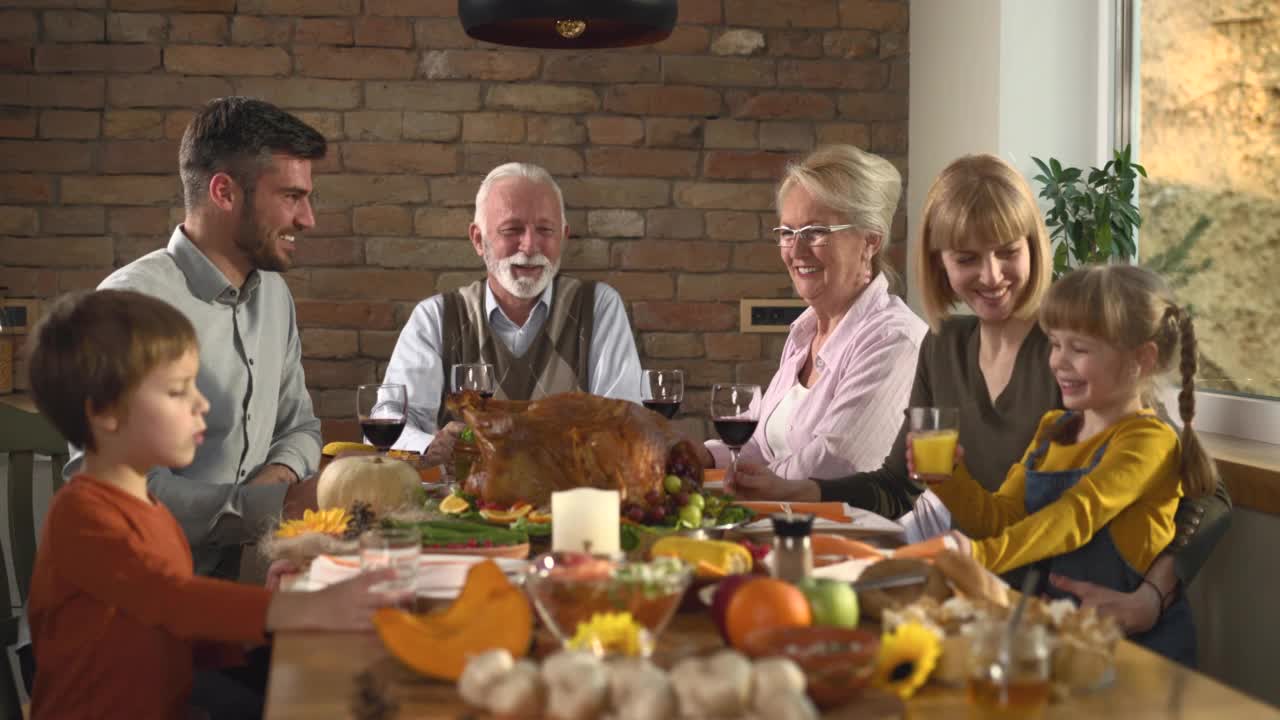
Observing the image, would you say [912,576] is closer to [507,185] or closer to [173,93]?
[507,185]

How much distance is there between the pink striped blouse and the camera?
2.87 metres

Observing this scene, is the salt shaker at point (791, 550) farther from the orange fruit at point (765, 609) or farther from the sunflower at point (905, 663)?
the sunflower at point (905, 663)

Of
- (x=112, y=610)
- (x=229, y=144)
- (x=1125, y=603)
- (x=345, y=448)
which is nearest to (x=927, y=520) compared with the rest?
(x=1125, y=603)

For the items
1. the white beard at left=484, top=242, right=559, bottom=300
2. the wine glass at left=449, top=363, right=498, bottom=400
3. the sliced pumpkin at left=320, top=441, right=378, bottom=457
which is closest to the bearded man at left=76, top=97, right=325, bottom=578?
the sliced pumpkin at left=320, top=441, right=378, bottom=457

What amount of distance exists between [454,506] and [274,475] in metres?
0.70

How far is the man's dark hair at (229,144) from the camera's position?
2.84 metres

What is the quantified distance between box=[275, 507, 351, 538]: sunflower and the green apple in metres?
0.79

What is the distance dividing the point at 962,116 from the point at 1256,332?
132 centimetres

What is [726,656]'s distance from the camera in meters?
1.08

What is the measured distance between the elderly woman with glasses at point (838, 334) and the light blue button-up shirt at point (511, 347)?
0.68m

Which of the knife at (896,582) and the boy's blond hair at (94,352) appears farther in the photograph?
the boy's blond hair at (94,352)

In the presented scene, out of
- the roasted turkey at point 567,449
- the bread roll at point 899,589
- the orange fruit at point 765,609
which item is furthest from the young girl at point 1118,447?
the orange fruit at point 765,609

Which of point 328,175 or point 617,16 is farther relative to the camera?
point 328,175

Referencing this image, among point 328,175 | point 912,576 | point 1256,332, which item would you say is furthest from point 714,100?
point 912,576
